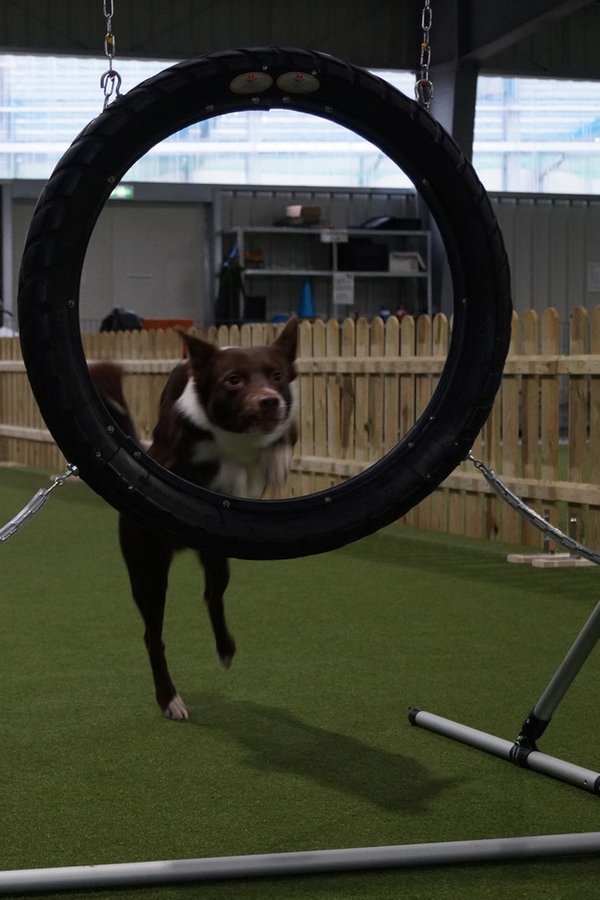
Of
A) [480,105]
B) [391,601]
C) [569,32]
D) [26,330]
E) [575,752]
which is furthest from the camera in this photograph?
[480,105]

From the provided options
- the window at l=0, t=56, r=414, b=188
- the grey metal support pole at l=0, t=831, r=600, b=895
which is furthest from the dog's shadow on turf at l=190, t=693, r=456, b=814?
the window at l=0, t=56, r=414, b=188

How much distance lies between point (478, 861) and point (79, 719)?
1268 millimetres

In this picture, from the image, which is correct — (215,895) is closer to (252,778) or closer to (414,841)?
(414,841)

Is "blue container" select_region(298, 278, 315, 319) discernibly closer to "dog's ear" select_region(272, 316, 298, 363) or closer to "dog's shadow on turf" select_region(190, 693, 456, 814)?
"dog's shadow on turf" select_region(190, 693, 456, 814)

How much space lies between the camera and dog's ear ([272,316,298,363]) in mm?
2449

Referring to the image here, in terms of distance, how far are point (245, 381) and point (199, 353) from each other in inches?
4.1

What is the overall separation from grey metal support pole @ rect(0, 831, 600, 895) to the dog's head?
77 cm

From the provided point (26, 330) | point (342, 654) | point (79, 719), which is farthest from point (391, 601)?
point (26, 330)

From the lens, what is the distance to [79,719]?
3197 millimetres

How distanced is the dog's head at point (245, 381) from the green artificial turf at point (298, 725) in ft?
2.47

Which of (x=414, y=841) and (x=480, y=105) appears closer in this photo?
(x=414, y=841)

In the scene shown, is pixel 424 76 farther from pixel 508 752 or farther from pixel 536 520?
pixel 508 752

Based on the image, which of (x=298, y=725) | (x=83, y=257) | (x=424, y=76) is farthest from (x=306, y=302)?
(x=83, y=257)

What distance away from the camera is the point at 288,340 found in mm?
2463
